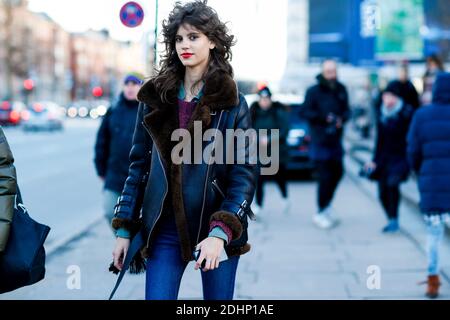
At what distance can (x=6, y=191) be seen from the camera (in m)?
3.08

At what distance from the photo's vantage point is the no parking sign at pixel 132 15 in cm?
834

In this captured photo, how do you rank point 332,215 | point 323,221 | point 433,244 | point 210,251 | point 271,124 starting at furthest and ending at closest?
1. point 271,124
2. point 332,215
3. point 323,221
4. point 433,244
5. point 210,251

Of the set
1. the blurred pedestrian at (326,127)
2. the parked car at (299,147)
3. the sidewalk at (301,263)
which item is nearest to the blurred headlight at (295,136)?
the parked car at (299,147)

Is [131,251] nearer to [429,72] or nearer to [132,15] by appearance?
[132,15]

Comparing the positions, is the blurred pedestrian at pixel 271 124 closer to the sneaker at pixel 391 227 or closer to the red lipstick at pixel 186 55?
the sneaker at pixel 391 227

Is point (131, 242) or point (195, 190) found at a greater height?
point (195, 190)

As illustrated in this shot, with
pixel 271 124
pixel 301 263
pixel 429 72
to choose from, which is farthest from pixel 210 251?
pixel 429 72

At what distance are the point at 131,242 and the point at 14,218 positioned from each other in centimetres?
47

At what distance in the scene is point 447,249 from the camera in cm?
774

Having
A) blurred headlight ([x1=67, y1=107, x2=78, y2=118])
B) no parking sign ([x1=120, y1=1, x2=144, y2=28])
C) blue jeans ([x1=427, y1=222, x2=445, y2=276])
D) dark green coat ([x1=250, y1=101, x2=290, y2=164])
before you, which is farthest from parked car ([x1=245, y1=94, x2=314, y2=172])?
blurred headlight ([x1=67, y1=107, x2=78, y2=118])

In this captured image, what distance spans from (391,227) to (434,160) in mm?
3325

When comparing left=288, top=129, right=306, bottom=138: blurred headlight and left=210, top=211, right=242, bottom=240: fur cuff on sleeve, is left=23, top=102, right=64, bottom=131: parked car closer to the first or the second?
left=288, top=129, right=306, bottom=138: blurred headlight
